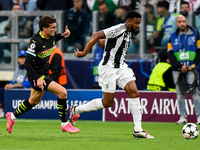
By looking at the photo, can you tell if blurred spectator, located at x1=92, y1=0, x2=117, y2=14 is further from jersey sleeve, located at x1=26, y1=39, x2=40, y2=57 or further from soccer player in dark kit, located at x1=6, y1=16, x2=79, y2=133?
jersey sleeve, located at x1=26, y1=39, x2=40, y2=57

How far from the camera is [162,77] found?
11.9 m

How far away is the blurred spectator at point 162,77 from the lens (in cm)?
1184

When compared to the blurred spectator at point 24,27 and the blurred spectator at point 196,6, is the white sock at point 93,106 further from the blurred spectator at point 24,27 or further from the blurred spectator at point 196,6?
the blurred spectator at point 24,27

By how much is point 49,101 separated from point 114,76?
4.43 metres

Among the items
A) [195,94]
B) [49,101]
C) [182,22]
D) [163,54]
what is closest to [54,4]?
[49,101]

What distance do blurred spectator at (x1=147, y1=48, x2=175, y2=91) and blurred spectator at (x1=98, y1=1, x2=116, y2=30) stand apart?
181cm

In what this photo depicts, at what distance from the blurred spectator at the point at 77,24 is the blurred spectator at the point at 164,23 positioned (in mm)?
2027

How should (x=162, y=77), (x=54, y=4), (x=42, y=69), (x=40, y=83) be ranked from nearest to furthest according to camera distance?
(x=40, y=83) → (x=42, y=69) → (x=162, y=77) → (x=54, y=4)

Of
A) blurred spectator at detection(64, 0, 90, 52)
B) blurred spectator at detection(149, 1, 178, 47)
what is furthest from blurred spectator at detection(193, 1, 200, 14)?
blurred spectator at detection(64, 0, 90, 52)

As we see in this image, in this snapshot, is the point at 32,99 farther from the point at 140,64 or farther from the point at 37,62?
the point at 140,64

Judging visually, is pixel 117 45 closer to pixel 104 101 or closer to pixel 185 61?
pixel 104 101

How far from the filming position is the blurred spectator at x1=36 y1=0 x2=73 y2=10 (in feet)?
45.9

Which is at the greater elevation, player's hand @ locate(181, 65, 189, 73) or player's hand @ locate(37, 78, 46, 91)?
player's hand @ locate(37, 78, 46, 91)

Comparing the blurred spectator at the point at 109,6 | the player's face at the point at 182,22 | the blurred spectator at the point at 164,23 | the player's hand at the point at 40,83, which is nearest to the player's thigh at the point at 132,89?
the player's hand at the point at 40,83
